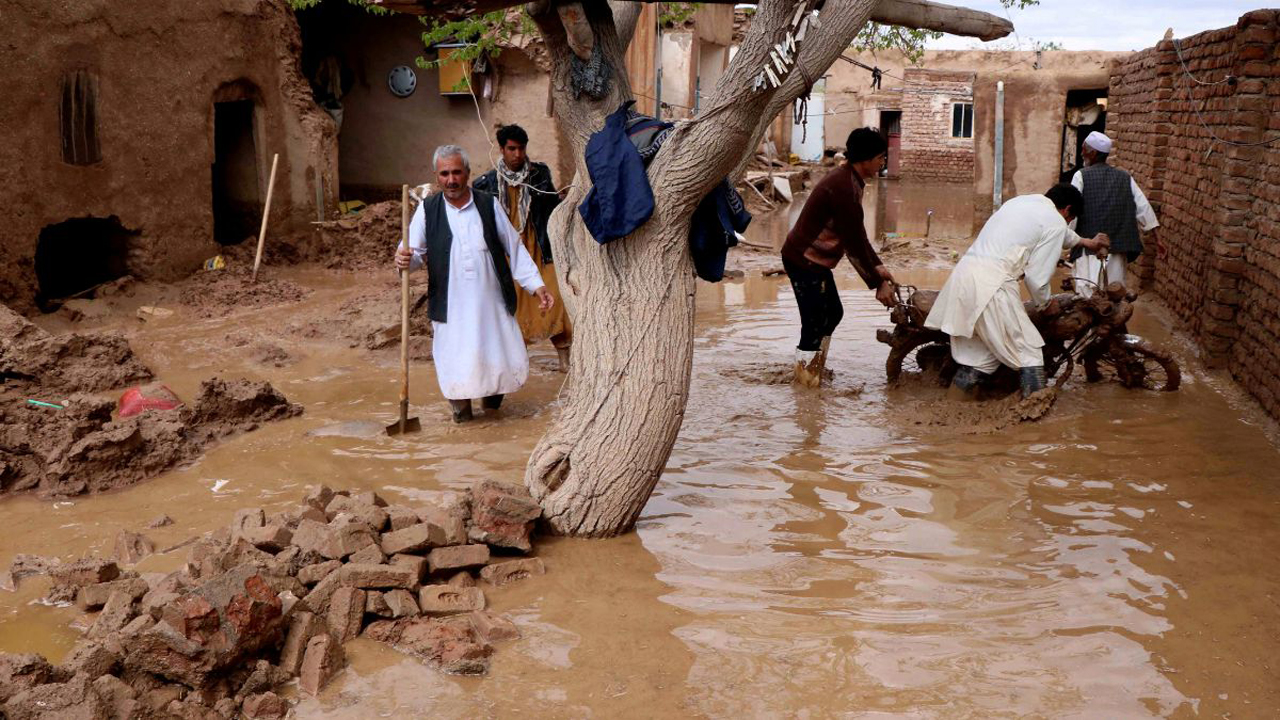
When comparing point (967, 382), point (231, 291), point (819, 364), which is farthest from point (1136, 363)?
point (231, 291)

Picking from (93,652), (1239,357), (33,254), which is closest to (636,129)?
(93,652)

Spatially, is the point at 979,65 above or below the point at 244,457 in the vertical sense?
above

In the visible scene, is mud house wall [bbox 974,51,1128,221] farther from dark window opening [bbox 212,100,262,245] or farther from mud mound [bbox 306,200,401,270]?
dark window opening [bbox 212,100,262,245]

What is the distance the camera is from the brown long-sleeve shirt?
23.1 ft

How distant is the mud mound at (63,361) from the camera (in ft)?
23.3

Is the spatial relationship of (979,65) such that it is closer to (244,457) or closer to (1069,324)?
(1069,324)

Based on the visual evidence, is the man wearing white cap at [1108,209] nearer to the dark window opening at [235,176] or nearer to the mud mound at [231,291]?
the mud mound at [231,291]

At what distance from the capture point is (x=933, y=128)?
27.1 metres

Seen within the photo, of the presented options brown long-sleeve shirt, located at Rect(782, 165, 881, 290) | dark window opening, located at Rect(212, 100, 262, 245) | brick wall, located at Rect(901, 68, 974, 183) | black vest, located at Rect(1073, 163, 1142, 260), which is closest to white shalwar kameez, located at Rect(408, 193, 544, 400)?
brown long-sleeve shirt, located at Rect(782, 165, 881, 290)

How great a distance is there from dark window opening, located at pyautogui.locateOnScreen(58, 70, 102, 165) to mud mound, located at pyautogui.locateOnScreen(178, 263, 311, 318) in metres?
1.44

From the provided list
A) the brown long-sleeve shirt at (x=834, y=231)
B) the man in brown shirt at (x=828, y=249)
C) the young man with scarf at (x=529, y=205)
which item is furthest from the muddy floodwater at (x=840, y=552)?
the brown long-sleeve shirt at (x=834, y=231)

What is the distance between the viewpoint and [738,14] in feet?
79.4

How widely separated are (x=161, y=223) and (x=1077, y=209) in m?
8.08

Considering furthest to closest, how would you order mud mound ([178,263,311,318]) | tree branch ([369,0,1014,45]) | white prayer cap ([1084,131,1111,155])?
mud mound ([178,263,311,318]) < white prayer cap ([1084,131,1111,155]) < tree branch ([369,0,1014,45])
